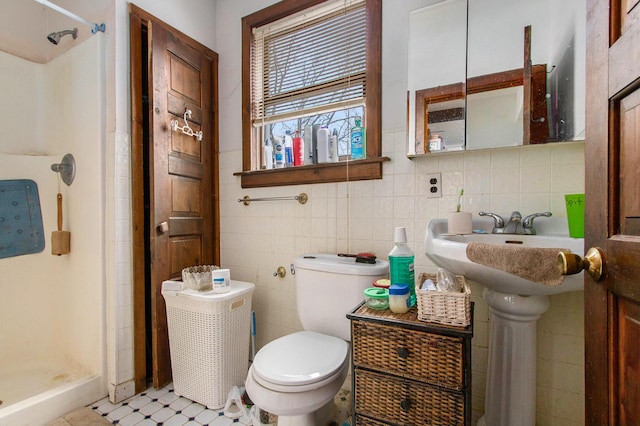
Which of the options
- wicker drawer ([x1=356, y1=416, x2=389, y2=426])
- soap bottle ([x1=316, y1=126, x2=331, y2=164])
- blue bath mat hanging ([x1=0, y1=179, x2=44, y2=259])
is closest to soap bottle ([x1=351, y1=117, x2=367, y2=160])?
soap bottle ([x1=316, y1=126, x2=331, y2=164])

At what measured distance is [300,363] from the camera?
1.13 metres

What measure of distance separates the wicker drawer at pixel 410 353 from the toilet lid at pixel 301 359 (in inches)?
6.4

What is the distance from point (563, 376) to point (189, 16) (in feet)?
8.93

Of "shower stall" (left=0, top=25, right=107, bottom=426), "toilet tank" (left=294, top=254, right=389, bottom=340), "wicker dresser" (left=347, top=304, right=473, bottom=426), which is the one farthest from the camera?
"shower stall" (left=0, top=25, right=107, bottom=426)

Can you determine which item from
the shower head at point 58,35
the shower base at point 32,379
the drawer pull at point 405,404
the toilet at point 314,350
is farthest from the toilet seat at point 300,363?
the shower head at point 58,35

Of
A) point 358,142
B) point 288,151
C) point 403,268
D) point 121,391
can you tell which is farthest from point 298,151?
point 121,391

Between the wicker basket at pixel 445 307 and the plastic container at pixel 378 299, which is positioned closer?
the wicker basket at pixel 445 307

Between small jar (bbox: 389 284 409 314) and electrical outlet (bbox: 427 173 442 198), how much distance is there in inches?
22.7

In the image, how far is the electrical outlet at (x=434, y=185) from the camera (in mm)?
1399

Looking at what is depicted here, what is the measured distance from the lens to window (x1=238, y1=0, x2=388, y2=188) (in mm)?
1559

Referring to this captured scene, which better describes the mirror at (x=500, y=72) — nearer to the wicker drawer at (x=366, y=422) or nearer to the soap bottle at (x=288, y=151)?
the soap bottle at (x=288, y=151)

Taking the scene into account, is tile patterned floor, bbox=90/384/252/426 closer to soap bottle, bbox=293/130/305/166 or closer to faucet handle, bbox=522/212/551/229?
soap bottle, bbox=293/130/305/166

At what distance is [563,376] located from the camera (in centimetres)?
121

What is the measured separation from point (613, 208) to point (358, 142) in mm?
1199
